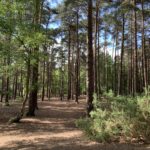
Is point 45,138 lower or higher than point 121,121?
lower

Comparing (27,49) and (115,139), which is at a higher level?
(27,49)

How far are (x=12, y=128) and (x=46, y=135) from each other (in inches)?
109

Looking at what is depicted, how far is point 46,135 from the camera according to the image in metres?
11.4

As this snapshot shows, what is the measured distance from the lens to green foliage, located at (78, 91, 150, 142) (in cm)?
838

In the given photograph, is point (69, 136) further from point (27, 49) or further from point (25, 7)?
point (25, 7)

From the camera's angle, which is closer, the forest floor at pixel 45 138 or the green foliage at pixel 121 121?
the green foliage at pixel 121 121

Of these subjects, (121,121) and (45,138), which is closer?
(121,121)

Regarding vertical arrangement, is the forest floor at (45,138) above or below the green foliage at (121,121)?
below

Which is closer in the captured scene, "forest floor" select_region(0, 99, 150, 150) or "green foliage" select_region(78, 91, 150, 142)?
"green foliage" select_region(78, 91, 150, 142)

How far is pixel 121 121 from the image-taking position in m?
8.70

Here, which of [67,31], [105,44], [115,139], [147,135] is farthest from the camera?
[105,44]

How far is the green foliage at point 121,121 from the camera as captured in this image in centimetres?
838

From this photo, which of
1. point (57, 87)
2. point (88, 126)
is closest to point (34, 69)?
point (88, 126)

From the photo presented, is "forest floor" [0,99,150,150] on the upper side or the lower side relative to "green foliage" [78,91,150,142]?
lower
